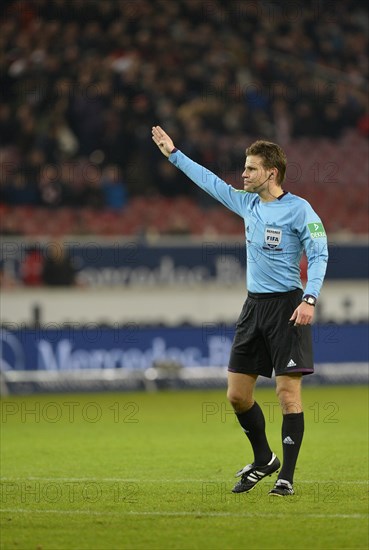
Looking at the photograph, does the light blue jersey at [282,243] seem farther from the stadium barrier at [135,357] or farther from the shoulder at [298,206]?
the stadium barrier at [135,357]

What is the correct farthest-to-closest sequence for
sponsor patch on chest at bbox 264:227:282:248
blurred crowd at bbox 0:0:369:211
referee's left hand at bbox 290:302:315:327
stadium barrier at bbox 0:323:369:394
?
blurred crowd at bbox 0:0:369:211
stadium barrier at bbox 0:323:369:394
sponsor patch on chest at bbox 264:227:282:248
referee's left hand at bbox 290:302:315:327

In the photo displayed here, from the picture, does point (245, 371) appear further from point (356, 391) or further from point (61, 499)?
point (356, 391)

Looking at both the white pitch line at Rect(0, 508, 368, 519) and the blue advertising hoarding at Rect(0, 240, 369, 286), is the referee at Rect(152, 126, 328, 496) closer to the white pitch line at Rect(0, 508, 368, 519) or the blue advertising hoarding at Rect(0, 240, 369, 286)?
the white pitch line at Rect(0, 508, 368, 519)

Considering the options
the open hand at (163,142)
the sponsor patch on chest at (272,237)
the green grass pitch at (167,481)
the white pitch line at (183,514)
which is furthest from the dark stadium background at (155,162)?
the white pitch line at (183,514)

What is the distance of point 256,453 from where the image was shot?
7957 millimetres

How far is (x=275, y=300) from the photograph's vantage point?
25.1ft

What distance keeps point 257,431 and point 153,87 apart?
15.4 m

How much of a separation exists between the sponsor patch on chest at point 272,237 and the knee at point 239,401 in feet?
3.36

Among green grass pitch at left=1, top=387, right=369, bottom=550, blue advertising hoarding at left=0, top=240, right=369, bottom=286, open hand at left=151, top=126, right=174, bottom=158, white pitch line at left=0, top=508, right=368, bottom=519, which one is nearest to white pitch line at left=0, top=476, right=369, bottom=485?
green grass pitch at left=1, top=387, right=369, bottom=550

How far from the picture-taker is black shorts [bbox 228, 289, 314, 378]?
7.52 m

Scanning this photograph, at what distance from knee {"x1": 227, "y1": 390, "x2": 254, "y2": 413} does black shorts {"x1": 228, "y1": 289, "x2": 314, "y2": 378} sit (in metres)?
0.16

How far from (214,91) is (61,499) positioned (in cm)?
1633


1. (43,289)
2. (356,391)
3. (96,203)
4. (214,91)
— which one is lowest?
(356,391)

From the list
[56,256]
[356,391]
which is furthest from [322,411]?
[56,256]
